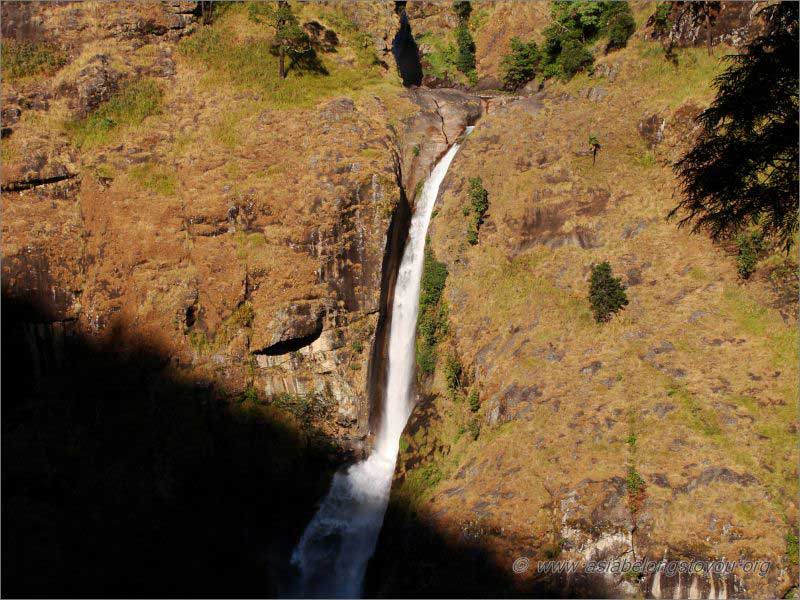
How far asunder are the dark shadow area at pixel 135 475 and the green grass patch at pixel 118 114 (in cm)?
1278

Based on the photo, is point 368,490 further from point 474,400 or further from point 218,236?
point 218,236

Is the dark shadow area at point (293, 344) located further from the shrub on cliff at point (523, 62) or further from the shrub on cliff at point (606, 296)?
the shrub on cliff at point (523, 62)

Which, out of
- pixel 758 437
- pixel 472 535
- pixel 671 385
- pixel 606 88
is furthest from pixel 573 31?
pixel 472 535

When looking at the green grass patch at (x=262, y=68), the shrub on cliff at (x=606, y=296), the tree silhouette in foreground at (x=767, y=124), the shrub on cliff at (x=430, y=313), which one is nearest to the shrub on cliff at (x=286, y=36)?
the green grass patch at (x=262, y=68)

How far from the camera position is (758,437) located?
77.9 feet

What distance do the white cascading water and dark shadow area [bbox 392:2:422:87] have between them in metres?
30.0

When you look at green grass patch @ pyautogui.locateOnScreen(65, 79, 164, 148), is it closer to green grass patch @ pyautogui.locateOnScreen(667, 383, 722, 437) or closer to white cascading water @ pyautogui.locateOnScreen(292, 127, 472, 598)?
white cascading water @ pyautogui.locateOnScreen(292, 127, 472, 598)

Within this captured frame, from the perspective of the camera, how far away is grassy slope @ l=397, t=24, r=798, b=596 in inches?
928

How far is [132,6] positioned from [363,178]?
25.2 metres

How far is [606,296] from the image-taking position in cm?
3109

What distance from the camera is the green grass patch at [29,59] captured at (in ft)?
129

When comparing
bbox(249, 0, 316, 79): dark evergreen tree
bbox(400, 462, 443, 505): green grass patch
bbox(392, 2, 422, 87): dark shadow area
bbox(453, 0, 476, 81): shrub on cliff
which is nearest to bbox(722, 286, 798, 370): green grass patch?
bbox(400, 462, 443, 505): green grass patch

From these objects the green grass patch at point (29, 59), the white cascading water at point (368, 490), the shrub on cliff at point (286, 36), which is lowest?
the white cascading water at point (368, 490)

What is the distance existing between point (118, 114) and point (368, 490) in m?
31.0
